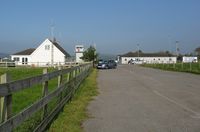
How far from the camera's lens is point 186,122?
31.1 feet

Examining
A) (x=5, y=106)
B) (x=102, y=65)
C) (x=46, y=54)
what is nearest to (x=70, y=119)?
(x=5, y=106)

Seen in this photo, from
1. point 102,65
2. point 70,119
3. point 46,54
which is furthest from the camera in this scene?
point 46,54

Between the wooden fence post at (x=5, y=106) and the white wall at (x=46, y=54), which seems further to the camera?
the white wall at (x=46, y=54)

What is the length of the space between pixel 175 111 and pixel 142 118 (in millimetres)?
1736

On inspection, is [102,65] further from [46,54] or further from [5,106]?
[5,106]

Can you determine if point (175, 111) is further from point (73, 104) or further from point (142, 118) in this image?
point (73, 104)

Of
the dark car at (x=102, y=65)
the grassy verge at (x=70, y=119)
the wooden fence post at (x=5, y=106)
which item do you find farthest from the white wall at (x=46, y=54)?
the wooden fence post at (x=5, y=106)

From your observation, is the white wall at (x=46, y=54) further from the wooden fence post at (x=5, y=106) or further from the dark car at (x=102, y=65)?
the wooden fence post at (x=5, y=106)

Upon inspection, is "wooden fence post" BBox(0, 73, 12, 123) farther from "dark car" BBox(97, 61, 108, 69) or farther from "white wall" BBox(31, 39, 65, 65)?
"white wall" BBox(31, 39, 65, 65)

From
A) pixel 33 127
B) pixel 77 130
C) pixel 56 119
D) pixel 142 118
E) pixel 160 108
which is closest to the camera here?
pixel 33 127

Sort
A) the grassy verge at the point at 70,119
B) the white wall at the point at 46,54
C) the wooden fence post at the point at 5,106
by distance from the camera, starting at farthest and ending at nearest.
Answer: the white wall at the point at 46,54 < the grassy verge at the point at 70,119 < the wooden fence post at the point at 5,106

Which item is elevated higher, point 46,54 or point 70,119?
point 46,54

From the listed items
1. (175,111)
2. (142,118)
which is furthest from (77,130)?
(175,111)

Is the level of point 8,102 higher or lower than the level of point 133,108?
higher
